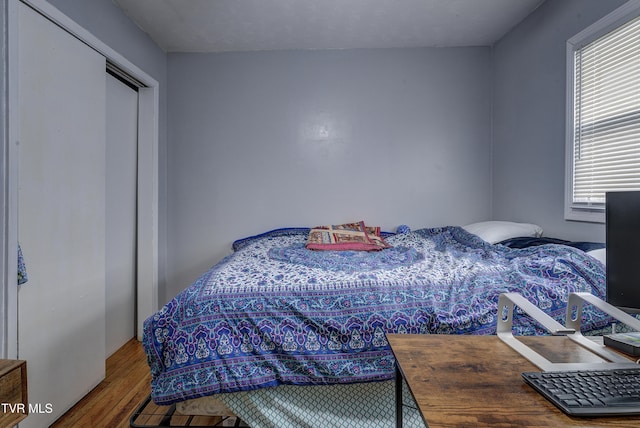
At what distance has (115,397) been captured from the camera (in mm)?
1888

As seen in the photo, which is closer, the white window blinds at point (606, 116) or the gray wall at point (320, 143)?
the white window blinds at point (606, 116)

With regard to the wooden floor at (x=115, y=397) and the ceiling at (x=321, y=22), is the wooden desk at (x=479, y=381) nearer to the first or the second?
the wooden floor at (x=115, y=397)

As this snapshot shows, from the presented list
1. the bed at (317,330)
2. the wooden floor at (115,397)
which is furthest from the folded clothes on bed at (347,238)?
the wooden floor at (115,397)

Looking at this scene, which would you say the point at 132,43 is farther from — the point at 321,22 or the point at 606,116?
the point at 606,116

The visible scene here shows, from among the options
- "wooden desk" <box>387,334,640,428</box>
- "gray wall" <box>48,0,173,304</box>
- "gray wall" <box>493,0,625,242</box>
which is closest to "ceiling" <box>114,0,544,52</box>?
"gray wall" <box>48,0,173,304</box>

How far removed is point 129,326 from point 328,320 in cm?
210

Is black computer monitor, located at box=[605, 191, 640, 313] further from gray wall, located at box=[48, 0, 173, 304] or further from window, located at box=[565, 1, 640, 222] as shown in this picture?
gray wall, located at box=[48, 0, 173, 304]

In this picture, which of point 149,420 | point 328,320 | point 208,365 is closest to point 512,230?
point 328,320

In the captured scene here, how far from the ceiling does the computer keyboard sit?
233 cm

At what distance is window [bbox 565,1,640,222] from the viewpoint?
163 cm

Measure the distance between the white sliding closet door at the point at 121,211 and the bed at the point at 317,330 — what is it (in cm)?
137

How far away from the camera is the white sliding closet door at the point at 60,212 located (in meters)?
1.54

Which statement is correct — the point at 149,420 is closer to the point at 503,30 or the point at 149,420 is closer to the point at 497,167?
the point at 497,167

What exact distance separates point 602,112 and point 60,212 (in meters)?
2.95
